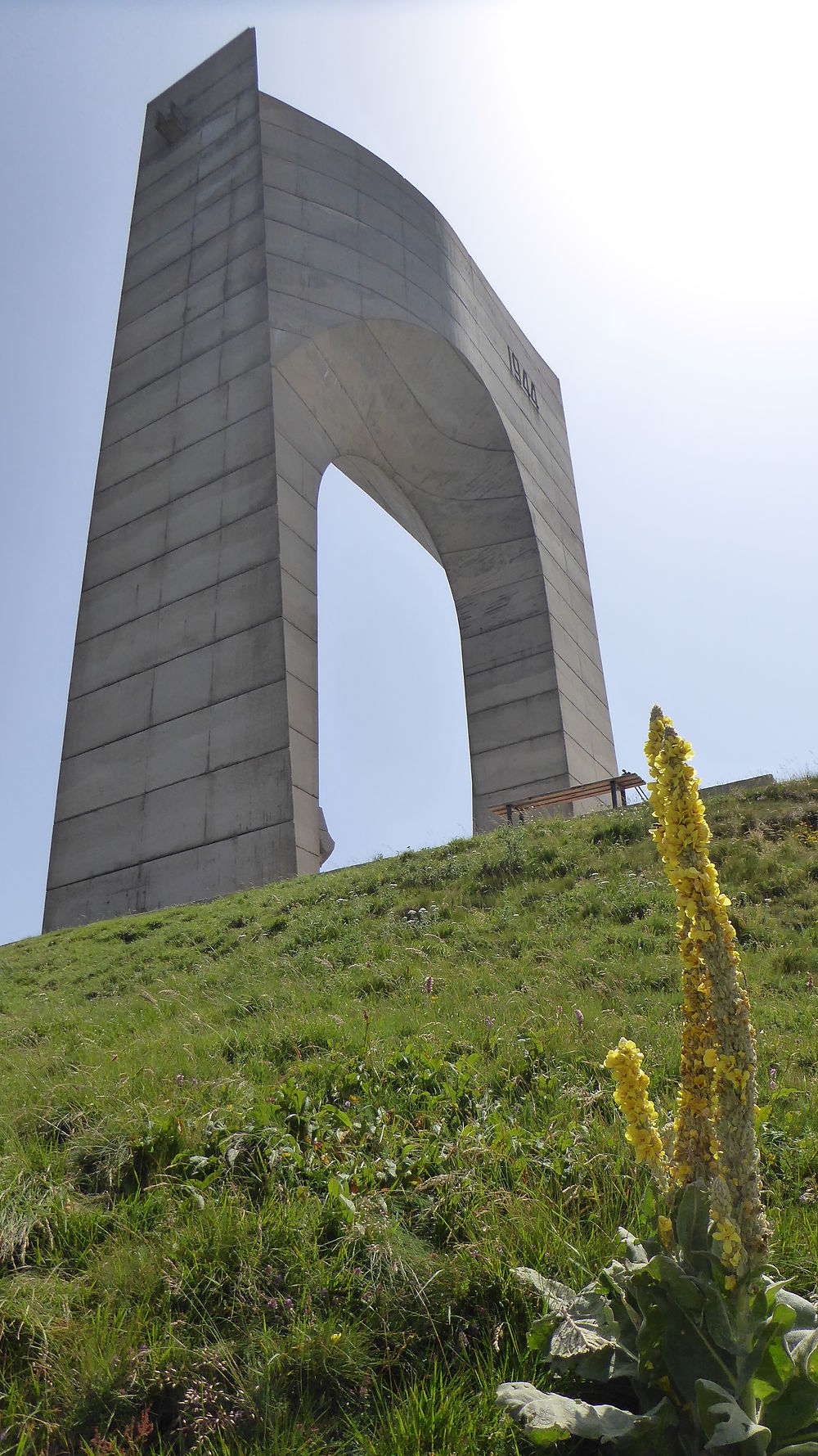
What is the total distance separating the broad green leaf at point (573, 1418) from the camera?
184 centimetres

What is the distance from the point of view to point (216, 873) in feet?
48.5

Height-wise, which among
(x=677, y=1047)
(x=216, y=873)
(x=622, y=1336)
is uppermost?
(x=216, y=873)

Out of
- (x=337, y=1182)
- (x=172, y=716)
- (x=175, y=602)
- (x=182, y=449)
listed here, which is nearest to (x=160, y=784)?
(x=172, y=716)

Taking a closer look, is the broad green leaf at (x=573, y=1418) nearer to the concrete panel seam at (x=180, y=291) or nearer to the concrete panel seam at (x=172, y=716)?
the concrete panel seam at (x=172, y=716)

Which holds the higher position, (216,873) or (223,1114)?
(216,873)

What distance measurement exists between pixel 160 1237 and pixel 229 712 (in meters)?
13.1

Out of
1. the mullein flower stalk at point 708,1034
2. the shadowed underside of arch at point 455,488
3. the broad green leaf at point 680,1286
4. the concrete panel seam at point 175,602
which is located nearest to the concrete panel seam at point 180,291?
the shadowed underside of arch at point 455,488

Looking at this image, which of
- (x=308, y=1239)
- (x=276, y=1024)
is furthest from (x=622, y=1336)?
(x=276, y=1024)

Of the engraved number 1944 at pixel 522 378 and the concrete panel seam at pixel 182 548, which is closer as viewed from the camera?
the concrete panel seam at pixel 182 548

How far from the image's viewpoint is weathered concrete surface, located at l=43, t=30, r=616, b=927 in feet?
51.4

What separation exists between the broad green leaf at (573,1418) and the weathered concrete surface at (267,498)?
12.5 metres

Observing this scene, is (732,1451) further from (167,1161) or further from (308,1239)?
(167,1161)

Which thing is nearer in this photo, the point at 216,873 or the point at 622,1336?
the point at 622,1336

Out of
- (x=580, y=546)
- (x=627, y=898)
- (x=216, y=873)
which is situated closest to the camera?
(x=627, y=898)
